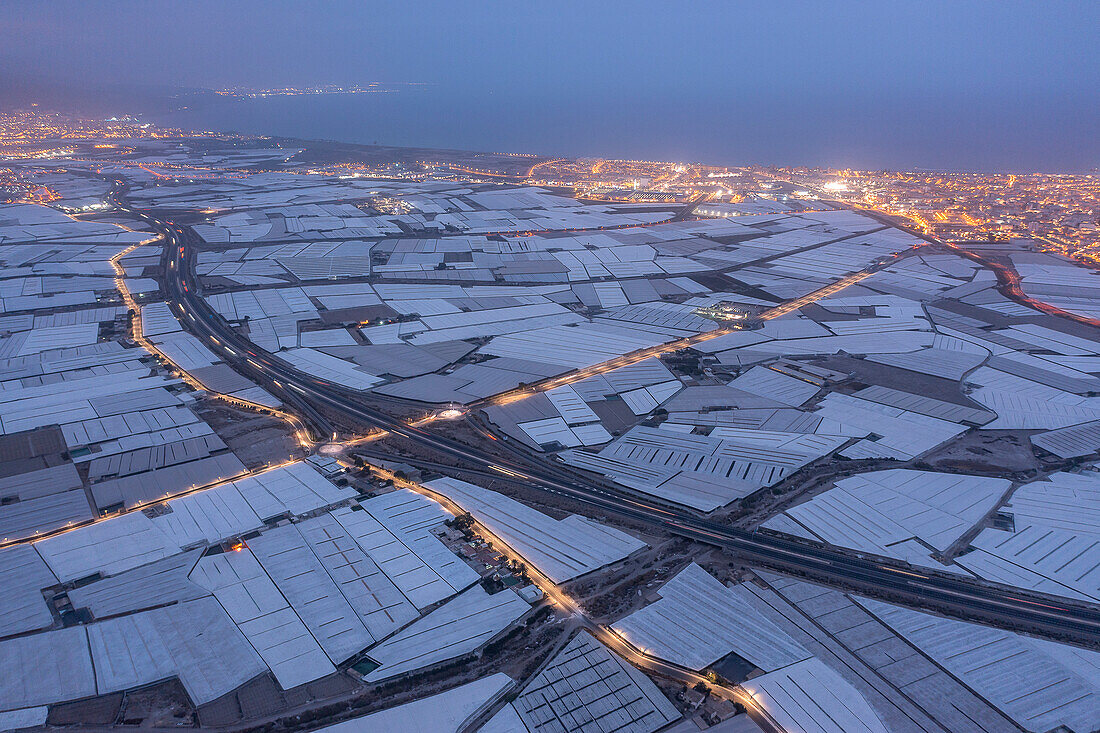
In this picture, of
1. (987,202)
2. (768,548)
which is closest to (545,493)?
(768,548)

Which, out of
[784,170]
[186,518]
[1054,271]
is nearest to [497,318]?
[186,518]

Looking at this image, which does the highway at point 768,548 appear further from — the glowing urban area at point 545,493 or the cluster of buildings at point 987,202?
the cluster of buildings at point 987,202

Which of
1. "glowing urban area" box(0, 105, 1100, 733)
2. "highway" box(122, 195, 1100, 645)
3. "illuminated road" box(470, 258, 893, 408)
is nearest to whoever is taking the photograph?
"glowing urban area" box(0, 105, 1100, 733)

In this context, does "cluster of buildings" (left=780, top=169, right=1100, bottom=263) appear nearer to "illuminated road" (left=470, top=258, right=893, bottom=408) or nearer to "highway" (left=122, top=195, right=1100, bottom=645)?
"illuminated road" (left=470, top=258, right=893, bottom=408)

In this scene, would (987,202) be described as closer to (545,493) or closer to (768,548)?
(768,548)

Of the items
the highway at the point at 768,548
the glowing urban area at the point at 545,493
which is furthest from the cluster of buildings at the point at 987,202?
the highway at the point at 768,548

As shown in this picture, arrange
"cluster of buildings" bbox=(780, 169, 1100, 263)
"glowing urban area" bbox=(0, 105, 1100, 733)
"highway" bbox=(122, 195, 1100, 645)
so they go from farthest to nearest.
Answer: "cluster of buildings" bbox=(780, 169, 1100, 263) → "highway" bbox=(122, 195, 1100, 645) → "glowing urban area" bbox=(0, 105, 1100, 733)

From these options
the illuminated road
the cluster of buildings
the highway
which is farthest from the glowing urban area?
the cluster of buildings
